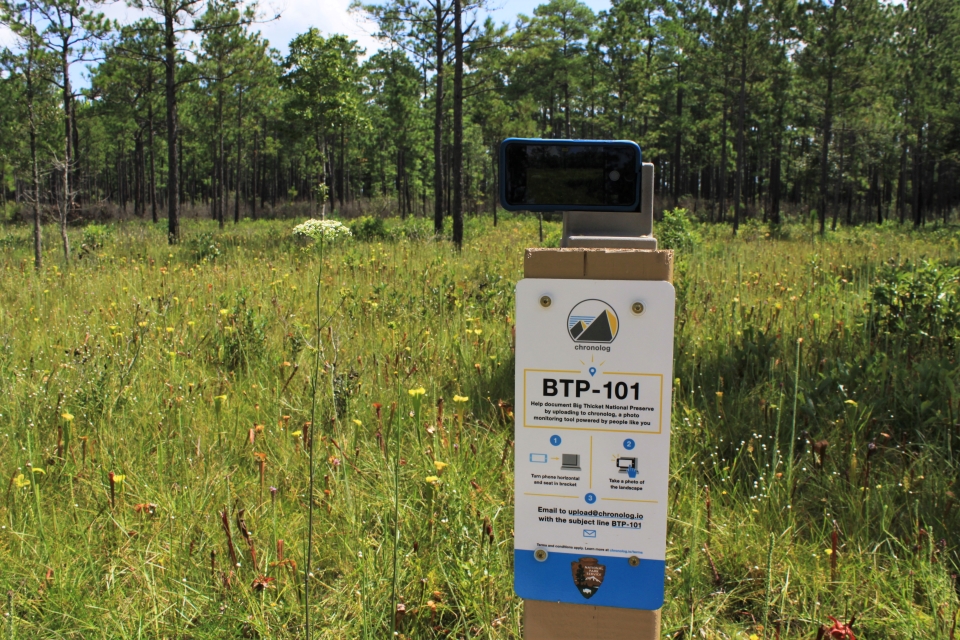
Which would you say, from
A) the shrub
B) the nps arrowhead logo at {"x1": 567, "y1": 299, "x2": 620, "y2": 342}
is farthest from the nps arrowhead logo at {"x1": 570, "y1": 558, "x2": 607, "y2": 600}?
the shrub

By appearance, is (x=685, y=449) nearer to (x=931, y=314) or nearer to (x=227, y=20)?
(x=931, y=314)

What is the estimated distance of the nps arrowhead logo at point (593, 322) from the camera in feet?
3.41

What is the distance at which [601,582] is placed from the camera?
113 centimetres

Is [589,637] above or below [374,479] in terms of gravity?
above

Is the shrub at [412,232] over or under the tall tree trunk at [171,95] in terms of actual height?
under

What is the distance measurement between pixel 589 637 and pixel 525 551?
209mm

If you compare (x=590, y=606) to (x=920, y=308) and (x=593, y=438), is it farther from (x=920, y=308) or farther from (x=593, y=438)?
(x=920, y=308)

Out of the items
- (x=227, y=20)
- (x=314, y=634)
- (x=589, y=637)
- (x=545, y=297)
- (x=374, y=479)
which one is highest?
(x=227, y=20)

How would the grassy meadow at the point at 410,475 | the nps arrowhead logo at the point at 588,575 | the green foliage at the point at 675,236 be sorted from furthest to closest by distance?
the green foliage at the point at 675,236 < the grassy meadow at the point at 410,475 < the nps arrowhead logo at the point at 588,575

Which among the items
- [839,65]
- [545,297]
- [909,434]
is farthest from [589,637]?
[839,65]

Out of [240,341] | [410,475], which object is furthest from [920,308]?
[240,341]

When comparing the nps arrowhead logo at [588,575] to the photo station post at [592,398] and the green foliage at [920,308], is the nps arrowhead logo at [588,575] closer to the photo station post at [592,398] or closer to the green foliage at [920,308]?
the photo station post at [592,398]

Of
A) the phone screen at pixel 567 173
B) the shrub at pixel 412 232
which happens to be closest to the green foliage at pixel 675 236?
the shrub at pixel 412 232

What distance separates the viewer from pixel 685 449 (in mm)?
2984
